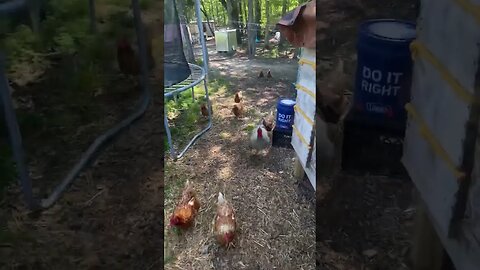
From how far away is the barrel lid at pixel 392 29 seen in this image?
620 mm

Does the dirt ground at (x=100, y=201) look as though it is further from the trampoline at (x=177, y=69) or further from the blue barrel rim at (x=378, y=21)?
the blue barrel rim at (x=378, y=21)

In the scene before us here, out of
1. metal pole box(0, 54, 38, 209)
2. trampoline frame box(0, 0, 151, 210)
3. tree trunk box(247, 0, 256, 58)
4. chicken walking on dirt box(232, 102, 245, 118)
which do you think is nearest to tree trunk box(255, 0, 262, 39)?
tree trunk box(247, 0, 256, 58)

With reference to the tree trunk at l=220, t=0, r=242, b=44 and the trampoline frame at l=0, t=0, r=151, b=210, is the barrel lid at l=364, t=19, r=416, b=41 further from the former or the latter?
the tree trunk at l=220, t=0, r=242, b=44

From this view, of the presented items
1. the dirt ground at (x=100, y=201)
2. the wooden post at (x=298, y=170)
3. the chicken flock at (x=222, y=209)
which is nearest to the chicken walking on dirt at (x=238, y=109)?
the chicken flock at (x=222, y=209)

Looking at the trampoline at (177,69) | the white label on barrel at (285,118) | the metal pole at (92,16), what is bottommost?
the white label on barrel at (285,118)

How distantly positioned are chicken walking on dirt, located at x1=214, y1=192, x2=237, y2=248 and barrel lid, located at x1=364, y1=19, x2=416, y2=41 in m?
0.58

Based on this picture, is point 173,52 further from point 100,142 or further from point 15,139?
point 15,139

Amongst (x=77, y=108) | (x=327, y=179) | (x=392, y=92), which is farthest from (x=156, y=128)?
(x=392, y=92)

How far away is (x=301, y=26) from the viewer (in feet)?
2.98

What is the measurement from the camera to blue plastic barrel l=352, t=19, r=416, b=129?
625 millimetres

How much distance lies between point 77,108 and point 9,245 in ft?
1.09

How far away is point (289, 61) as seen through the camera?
116 cm

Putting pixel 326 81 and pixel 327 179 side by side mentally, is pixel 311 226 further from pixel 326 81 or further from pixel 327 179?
pixel 326 81

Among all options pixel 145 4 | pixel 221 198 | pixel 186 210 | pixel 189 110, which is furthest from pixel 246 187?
pixel 145 4
